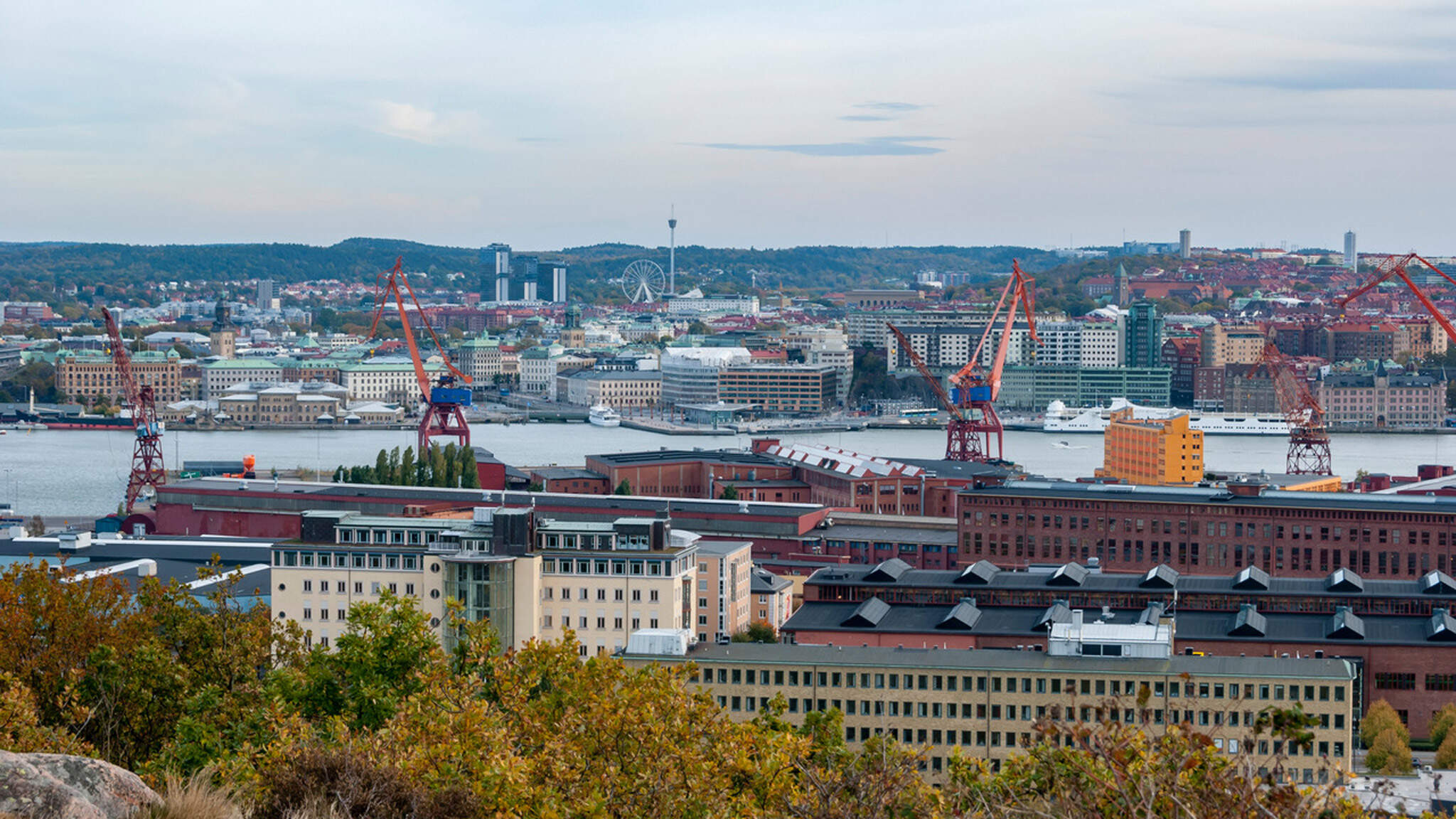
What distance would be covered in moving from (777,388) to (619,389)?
439 cm

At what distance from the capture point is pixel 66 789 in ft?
11.5

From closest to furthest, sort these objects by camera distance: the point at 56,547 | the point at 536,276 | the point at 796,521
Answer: the point at 56,547 → the point at 796,521 → the point at 536,276

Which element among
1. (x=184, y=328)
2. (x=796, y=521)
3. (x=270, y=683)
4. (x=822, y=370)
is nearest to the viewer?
(x=270, y=683)

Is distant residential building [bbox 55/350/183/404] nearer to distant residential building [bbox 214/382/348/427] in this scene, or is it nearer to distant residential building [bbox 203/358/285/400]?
distant residential building [bbox 203/358/285/400]

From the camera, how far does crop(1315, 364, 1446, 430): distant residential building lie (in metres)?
40.6

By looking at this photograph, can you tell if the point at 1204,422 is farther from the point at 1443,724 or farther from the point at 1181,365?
the point at 1443,724

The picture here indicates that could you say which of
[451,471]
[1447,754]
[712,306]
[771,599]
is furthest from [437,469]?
[712,306]

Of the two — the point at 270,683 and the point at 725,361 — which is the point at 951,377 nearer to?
the point at 725,361

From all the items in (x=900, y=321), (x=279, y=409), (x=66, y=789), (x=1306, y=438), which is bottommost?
(x=279, y=409)

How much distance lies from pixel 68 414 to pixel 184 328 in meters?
24.0

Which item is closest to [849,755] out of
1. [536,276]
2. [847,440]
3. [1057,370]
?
[847,440]

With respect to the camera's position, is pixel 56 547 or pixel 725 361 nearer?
pixel 56 547

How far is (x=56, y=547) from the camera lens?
15.0 metres

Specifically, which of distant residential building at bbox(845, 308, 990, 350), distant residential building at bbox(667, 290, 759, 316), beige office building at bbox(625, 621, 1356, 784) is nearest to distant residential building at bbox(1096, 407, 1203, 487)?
beige office building at bbox(625, 621, 1356, 784)
